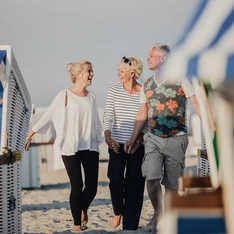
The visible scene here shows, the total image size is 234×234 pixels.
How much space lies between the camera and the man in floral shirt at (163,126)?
20.5 feet

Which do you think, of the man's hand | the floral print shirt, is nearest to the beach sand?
the man's hand

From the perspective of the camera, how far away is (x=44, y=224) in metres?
8.46

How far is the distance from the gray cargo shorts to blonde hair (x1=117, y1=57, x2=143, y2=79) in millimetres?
931

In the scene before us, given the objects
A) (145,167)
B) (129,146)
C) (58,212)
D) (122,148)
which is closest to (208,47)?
(145,167)

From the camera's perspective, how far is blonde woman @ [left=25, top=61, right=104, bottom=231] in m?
6.91

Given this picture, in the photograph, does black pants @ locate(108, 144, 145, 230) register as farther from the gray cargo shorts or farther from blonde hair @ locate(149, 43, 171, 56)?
blonde hair @ locate(149, 43, 171, 56)

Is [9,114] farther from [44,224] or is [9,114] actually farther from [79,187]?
[44,224]

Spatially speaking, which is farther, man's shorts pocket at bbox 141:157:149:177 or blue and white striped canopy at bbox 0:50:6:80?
man's shorts pocket at bbox 141:157:149:177

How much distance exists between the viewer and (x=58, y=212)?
988cm

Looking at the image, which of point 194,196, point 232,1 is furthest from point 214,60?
point 194,196

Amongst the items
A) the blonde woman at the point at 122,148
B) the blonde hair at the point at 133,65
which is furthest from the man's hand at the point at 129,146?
the blonde hair at the point at 133,65

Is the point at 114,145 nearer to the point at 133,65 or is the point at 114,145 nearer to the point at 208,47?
the point at 133,65

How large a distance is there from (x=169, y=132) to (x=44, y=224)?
2.85 metres

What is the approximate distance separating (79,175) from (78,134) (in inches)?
16.5
